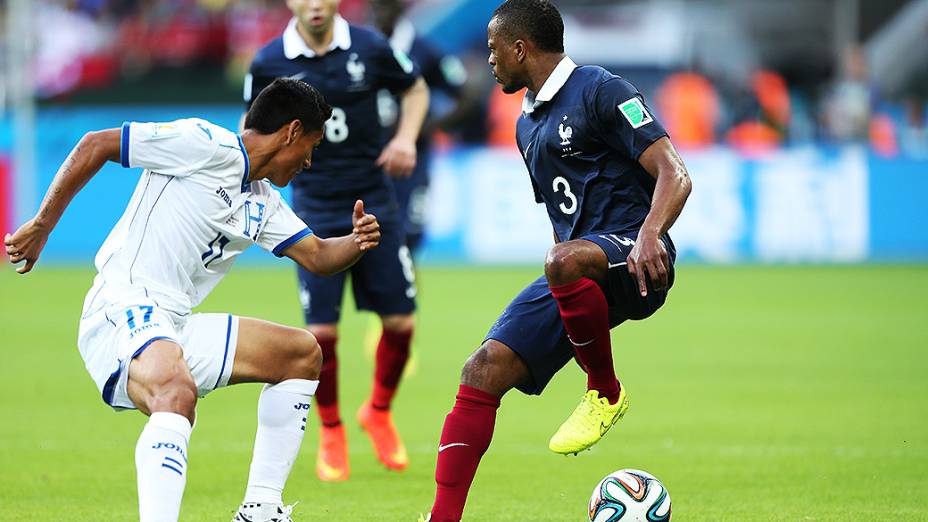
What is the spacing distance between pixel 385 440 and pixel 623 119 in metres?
2.97

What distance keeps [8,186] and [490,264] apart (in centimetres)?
763

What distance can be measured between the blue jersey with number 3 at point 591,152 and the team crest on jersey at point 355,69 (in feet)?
7.22

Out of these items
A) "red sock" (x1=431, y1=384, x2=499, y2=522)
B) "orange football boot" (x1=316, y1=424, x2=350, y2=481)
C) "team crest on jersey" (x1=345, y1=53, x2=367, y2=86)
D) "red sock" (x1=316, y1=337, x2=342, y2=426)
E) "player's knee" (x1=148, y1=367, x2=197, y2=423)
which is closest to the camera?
"player's knee" (x1=148, y1=367, x2=197, y2=423)

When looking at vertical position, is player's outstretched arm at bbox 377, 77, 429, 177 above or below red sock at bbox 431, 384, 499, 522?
above

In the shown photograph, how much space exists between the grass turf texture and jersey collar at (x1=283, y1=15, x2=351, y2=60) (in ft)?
7.70

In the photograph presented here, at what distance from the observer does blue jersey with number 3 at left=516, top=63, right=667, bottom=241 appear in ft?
17.8

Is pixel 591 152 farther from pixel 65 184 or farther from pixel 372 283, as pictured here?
pixel 372 283

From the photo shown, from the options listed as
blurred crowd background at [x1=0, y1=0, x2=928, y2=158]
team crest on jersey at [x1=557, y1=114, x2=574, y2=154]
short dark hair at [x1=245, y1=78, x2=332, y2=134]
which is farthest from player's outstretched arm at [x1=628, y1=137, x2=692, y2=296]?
blurred crowd background at [x1=0, y1=0, x2=928, y2=158]

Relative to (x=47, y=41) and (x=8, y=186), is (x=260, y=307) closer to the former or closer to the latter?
(x=8, y=186)

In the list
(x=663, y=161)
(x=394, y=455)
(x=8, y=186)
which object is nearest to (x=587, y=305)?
(x=663, y=161)

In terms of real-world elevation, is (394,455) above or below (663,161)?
below

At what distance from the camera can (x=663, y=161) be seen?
528 centimetres

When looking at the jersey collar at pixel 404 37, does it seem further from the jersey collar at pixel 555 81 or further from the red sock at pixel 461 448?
the red sock at pixel 461 448

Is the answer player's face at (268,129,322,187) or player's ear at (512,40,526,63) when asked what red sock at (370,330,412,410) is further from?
player's ear at (512,40,526,63)
